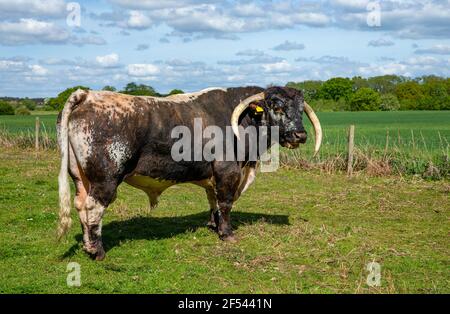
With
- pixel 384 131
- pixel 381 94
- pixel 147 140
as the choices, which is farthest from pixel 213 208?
pixel 381 94

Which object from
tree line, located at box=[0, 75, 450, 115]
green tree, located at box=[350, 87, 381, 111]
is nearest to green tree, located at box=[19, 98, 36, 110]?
tree line, located at box=[0, 75, 450, 115]

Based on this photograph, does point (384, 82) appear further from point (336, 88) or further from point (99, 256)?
point (99, 256)

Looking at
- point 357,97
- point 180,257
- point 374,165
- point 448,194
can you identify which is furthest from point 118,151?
point 357,97

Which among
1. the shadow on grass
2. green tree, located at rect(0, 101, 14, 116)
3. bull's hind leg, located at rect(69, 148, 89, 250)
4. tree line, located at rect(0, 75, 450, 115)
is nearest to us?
bull's hind leg, located at rect(69, 148, 89, 250)

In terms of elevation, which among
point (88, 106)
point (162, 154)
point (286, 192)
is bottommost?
point (286, 192)

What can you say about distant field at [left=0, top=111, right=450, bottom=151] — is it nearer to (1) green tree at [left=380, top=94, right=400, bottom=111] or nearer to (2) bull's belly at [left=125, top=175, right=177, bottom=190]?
(2) bull's belly at [left=125, top=175, right=177, bottom=190]

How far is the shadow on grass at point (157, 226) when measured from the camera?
8.27 metres

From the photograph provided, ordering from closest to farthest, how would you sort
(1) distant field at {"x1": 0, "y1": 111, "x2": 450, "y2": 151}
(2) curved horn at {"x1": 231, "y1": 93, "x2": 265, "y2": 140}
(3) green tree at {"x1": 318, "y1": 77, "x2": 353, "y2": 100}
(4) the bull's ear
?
(2) curved horn at {"x1": 231, "y1": 93, "x2": 265, "y2": 140} < (4) the bull's ear < (1) distant field at {"x1": 0, "y1": 111, "x2": 450, "y2": 151} < (3) green tree at {"x1": 318, "y1": 77, "x2": 353, "y2": 100}

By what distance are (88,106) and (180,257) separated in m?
2.33

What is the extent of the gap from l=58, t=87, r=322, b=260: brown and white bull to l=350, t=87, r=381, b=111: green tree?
78.6 meters

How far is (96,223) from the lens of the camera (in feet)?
23.0

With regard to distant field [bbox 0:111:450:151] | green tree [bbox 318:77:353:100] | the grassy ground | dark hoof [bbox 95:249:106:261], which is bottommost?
the grassy ground

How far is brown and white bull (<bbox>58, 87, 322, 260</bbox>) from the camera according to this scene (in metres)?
6.80
